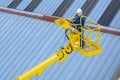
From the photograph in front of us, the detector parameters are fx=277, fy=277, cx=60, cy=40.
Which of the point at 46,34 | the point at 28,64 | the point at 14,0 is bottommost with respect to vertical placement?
the point at 28,64

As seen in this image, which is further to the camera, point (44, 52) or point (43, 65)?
point (44, 52)

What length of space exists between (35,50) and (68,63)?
2.54 meters

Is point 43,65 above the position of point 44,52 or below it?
below

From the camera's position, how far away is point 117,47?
16.8 m

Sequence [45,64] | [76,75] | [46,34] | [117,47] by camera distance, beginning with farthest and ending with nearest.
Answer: [46,34], [117,47], [76,75], [45,64]

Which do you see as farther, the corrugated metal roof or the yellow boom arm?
the corrugated metal roof

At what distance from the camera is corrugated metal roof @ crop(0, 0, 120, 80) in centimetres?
1574

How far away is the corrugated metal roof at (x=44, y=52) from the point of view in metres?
15.7

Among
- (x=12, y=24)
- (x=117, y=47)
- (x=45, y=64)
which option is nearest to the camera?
(x=45, y=64)

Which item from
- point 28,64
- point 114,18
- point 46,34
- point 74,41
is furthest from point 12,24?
point 74,41

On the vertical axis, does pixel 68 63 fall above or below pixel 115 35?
below

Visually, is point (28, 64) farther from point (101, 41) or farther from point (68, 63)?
point (101, 41)

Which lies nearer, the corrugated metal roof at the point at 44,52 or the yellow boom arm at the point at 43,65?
the yellow boom arm at the point at 43,65

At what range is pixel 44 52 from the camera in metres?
17.5
